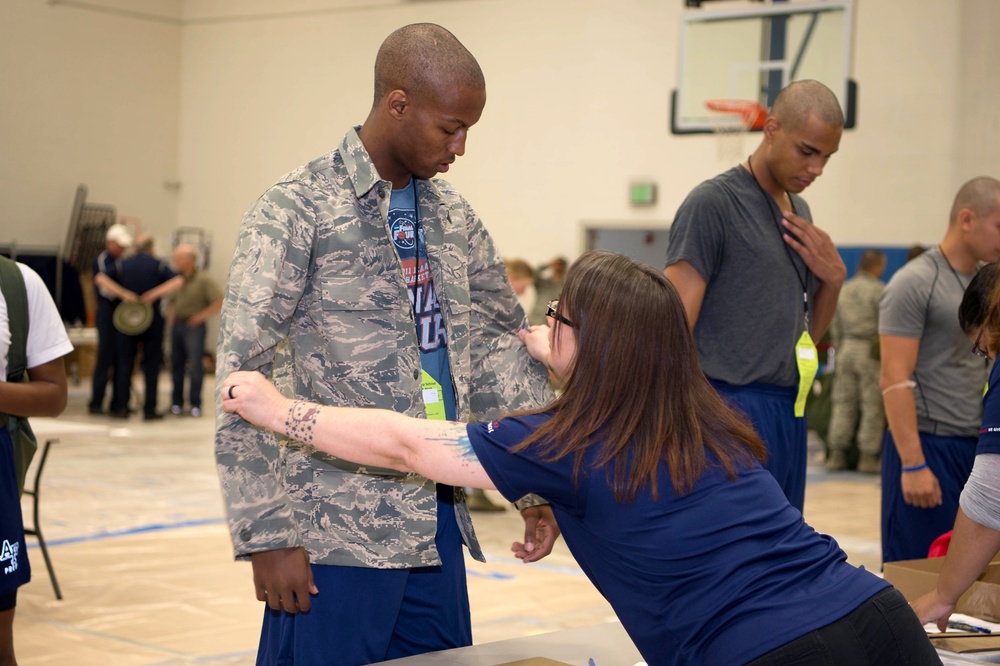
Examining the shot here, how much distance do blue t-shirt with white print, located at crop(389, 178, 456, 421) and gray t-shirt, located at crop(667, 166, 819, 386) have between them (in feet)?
2.94

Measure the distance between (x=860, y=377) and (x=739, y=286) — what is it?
22.7ft

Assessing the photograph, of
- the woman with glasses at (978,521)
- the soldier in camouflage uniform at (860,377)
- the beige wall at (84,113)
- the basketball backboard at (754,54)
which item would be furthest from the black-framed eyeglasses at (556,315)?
the beige wall at (84,113)

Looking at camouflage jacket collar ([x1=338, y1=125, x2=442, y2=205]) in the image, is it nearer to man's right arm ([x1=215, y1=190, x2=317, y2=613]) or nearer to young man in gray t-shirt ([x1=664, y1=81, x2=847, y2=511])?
man's right arm ([x1=215, y1=190, x2=317, y2=613])

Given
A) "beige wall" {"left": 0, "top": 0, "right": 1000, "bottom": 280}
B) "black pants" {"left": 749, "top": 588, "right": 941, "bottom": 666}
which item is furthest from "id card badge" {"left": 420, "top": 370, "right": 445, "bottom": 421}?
"beige wall" {"left": 0, "top": 0, "right": 1000, "bottom": 280}

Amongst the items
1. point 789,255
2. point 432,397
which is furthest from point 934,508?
point 432,397

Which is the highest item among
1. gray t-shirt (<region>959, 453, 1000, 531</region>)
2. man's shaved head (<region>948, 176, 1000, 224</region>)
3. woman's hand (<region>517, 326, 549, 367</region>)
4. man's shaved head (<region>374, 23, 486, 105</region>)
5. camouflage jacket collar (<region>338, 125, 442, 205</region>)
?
man's shaved head (<region>374, 23, 486, 105</region>)

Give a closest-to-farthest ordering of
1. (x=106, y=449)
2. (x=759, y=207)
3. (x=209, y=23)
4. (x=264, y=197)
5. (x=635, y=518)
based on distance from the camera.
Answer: (x=635, y=518) < (x=264, y=197) < (x=759, y=207) < (x=106, y=449) < (x=209, y=23)

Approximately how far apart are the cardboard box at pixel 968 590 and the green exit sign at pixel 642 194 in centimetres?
1057

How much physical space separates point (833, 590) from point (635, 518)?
31 cm

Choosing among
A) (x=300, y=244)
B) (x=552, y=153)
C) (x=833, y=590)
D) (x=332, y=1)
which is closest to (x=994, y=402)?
(x=833, y=590)

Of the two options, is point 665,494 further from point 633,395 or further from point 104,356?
point 104,356

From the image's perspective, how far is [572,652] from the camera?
218 cm

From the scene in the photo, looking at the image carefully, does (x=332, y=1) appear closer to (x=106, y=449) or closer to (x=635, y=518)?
(x=106, y=449)

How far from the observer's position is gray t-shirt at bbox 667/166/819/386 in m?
2.87
